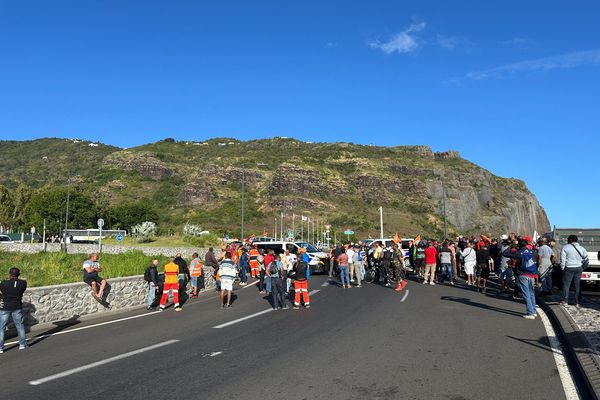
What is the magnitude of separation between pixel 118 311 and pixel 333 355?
911cm

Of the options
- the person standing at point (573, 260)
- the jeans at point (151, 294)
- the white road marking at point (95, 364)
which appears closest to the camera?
the white road marking at point (95, 364)

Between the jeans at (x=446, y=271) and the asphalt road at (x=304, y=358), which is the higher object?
the jeans at (x=446, y=271)

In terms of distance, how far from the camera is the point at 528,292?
38.0 ft

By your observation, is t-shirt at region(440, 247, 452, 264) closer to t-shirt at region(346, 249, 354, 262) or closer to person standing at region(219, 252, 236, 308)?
t-shirt at region(346, 249, 354, 262)

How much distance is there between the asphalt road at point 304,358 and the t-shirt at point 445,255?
734 centimetres

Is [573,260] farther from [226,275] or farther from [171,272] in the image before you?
[171,272]

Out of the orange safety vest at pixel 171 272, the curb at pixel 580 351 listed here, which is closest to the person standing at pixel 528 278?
the curb at pixel 580 351

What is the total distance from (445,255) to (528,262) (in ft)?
30.2

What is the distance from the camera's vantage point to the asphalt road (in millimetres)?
6152

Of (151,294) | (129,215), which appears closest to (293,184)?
(129,215)

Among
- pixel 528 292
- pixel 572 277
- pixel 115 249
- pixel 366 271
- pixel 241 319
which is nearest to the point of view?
pixel 528 292

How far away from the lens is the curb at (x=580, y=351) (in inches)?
238

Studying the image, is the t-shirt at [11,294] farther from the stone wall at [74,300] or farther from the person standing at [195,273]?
the person standing at [195,273]

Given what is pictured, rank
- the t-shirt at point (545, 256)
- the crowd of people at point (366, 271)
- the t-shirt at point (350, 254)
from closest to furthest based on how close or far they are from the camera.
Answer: the crowd of people at point (366, 271), the t-shirt at point (545, 256), the t-shirt at point (350, 254)
